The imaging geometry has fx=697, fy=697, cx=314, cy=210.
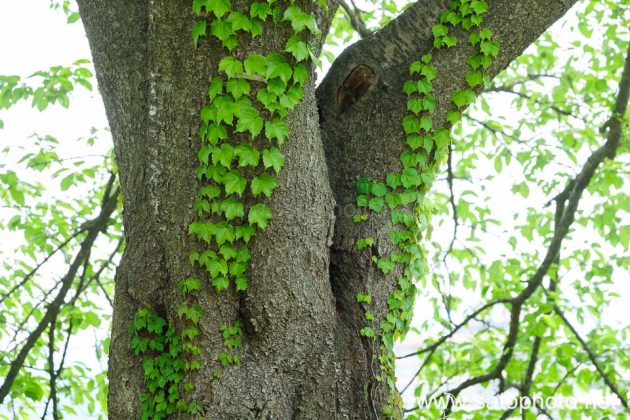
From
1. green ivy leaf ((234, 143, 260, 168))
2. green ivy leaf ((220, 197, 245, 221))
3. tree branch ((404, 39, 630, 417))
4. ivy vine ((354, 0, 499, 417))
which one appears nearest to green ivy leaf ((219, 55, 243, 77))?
green ivy leaf ((234, 143, 260, 168))

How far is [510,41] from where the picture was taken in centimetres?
265

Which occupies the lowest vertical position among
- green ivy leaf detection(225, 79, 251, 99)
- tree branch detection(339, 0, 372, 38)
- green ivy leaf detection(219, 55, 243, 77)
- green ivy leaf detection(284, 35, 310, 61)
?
green ivy leaf detection(225, 79, 251, 99)

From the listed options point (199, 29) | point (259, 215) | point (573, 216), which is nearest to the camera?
point (199, 29)

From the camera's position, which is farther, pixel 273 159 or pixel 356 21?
pixel 356 21

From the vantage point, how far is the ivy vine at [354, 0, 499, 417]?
2.59m

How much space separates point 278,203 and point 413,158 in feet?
2.00

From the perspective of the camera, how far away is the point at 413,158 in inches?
103

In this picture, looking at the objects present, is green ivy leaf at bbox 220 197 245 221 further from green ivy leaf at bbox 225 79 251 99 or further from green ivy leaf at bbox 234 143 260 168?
green ivy leaf at bbox 225 79 251 99

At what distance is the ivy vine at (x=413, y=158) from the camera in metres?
2.59

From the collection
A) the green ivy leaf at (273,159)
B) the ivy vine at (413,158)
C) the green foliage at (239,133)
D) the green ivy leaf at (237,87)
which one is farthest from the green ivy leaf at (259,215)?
the ivy vine at (413,158)

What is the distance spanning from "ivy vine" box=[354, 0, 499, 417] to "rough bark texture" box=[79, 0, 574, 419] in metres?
0.04

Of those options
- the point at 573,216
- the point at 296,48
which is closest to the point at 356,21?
the point at 573,216

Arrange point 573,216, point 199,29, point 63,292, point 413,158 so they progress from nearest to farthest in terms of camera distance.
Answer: point 199,29
point 413,158
point 63,292
point 573,216

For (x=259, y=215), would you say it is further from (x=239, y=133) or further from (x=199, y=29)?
(x=199, y=29)
